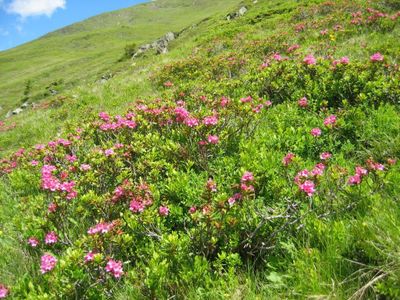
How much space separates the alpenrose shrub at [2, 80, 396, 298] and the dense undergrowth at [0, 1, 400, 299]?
22mm

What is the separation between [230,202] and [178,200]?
1.36m

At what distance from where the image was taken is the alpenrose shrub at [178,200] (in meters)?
3.54

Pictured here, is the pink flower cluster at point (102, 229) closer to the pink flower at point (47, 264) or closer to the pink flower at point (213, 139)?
the pink flower at point (47, 264)

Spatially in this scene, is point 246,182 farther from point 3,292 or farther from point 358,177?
point 3,292

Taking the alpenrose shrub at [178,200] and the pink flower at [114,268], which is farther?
the alpenrose shrub at [178,200]

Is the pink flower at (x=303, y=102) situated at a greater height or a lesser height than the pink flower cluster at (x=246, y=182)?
lesser

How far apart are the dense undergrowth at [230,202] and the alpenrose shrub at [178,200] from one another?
2 cm

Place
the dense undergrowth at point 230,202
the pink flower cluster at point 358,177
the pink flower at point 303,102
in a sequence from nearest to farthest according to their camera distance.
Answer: the dense undergrowth at point 230,202, the pink flower cluster at point 358,177, the pink flower at point 303,102

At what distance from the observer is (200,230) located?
3.73 metres

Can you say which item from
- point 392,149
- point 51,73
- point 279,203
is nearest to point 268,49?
point 392,149

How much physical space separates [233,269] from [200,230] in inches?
22.2

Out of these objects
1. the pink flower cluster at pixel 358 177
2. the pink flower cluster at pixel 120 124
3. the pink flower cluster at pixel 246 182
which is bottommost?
the pink flower cluster at pixel 358 177

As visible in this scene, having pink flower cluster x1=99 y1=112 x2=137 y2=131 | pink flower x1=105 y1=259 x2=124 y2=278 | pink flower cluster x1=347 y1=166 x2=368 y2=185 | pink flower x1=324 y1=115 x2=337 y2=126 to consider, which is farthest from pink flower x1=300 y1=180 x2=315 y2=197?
pink flower cluster x1=99 y1=112 x2=137 y2=131

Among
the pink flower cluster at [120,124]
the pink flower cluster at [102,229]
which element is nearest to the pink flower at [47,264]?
the pink flower cluster at [102,229]
